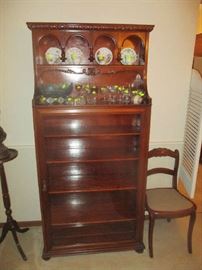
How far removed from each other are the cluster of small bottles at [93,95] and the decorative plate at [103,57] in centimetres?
25

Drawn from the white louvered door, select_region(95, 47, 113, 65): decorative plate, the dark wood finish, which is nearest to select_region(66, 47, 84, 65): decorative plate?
select_region(95, 47, 113, 65): decorative plate

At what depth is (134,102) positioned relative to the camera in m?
2.02

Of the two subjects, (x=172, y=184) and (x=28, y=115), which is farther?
(x=172, y=184)

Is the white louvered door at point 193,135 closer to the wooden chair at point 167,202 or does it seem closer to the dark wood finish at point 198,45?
the wooden chair at point 167,202

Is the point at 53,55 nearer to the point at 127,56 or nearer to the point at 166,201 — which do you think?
the point at 127,56

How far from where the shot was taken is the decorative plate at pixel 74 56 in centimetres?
204

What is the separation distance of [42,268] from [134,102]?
5.63 ft

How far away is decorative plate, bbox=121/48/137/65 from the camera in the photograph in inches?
80.8

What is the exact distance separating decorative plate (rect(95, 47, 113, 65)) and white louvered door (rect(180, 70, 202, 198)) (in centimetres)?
89

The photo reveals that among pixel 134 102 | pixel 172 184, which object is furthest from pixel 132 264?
pixel 134 102

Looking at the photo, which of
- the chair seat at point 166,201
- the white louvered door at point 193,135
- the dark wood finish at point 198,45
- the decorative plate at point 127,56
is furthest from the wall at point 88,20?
the dark wood finish at point 198,45

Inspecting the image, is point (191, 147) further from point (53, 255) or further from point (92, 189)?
point (53, 255)

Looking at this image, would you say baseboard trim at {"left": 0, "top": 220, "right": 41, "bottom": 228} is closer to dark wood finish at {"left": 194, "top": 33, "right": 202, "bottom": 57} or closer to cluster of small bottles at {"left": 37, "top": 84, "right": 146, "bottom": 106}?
cluster of small bottles at {"left": 37, "top": 84, "right": 146, "bottom": 106}

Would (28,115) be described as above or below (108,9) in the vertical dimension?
below
